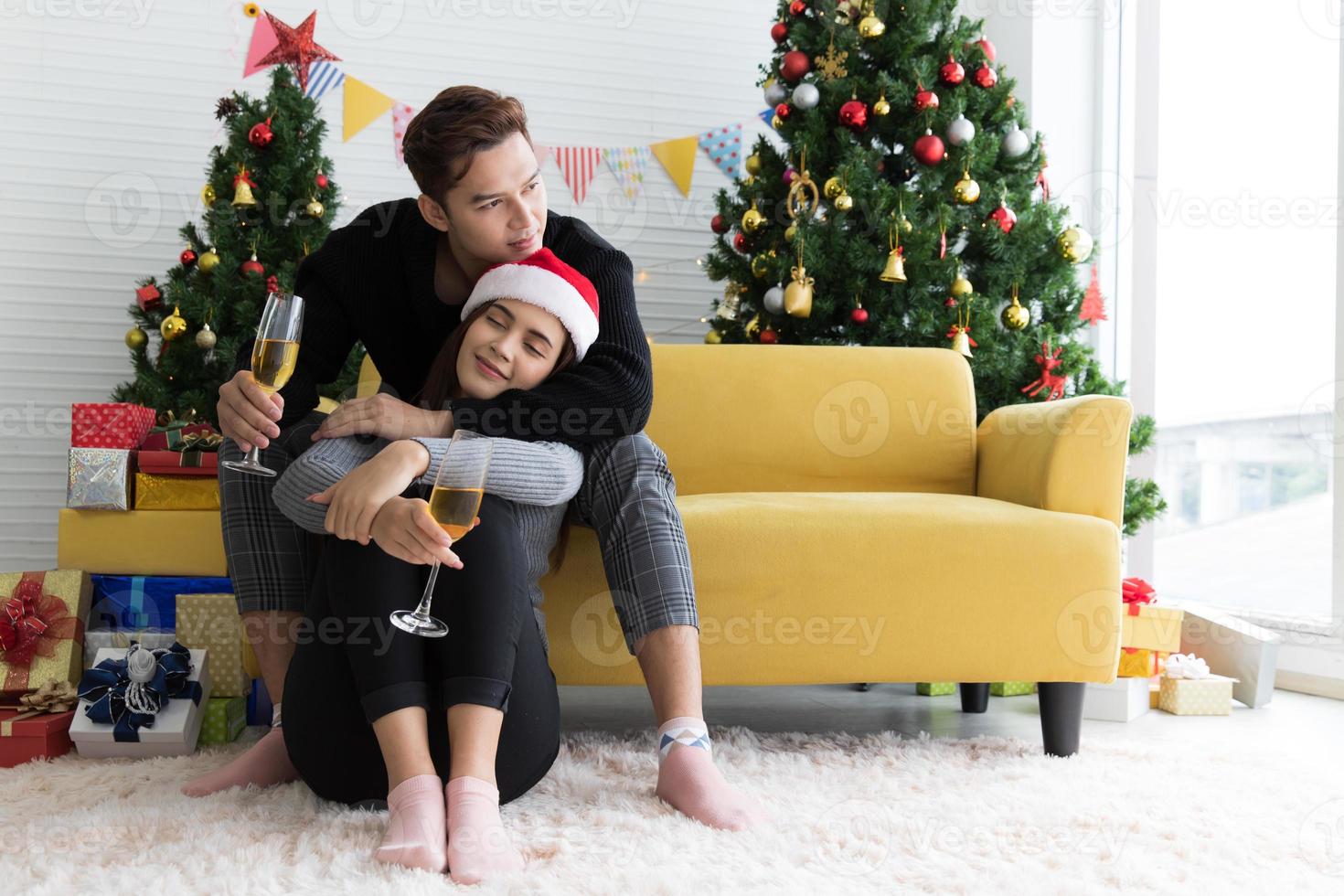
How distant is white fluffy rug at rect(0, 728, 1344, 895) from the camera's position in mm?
1146

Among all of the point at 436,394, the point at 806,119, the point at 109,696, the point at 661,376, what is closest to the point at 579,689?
the point at 661,376

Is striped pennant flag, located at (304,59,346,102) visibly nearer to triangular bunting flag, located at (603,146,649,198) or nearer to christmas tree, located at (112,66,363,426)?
christmas tree, located at (112,66,363,426)

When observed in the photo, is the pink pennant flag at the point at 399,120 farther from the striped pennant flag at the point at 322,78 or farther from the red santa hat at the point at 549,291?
the red santa hat at the point at 549,291

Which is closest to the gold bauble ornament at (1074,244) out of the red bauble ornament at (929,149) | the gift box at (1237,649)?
the red bauble ornament at (929,149)

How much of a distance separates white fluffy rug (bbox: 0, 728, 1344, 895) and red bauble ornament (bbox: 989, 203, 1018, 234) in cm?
165

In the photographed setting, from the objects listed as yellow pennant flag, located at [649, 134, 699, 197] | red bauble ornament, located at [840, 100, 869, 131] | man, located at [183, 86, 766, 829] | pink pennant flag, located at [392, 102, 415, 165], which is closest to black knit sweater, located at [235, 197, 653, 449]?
man, located at [183, 86, 766, 829]

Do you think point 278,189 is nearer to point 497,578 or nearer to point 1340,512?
point 497,578

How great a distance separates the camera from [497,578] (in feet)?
4.10

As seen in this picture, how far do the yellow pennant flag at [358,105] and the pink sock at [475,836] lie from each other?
9.36ft

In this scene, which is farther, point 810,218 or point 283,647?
point 810,218

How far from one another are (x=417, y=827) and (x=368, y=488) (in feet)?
1.23

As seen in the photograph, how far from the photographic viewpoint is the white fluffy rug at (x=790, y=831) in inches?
45.1

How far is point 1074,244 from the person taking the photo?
2.95 meters

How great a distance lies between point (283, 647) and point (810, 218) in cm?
204
